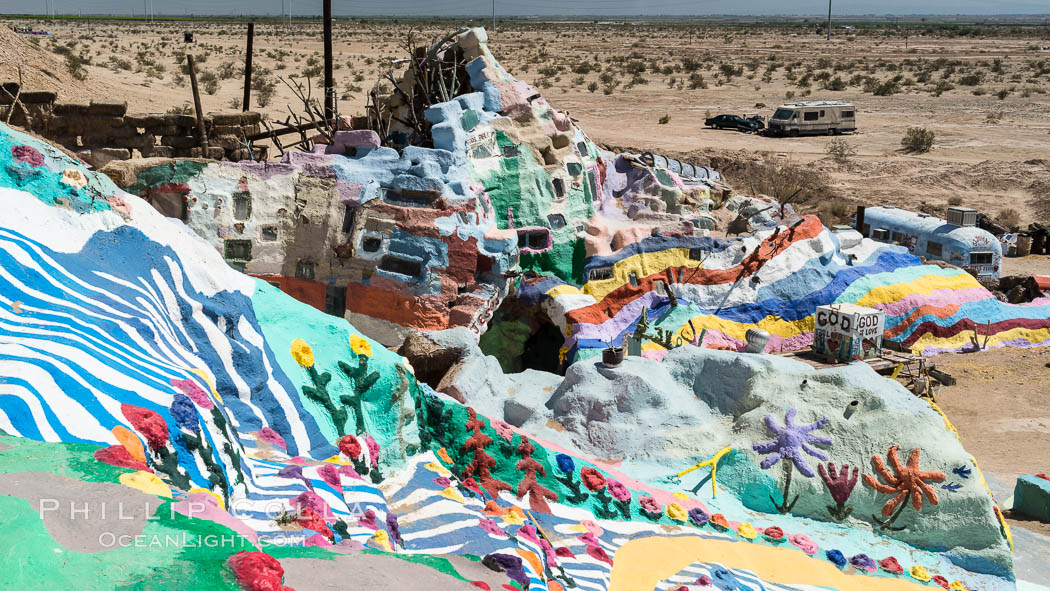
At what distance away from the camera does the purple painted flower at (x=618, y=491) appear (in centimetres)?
841

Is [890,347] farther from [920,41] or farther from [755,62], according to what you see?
[920,41]

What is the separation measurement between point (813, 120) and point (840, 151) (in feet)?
15.0

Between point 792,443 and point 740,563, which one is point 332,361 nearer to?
point 740,563

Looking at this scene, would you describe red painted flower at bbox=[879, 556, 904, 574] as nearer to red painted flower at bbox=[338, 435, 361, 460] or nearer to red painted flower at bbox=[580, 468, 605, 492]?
red painted flower at bbox=[580, 468, 605, 492]

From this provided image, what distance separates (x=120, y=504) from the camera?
460 centimetres

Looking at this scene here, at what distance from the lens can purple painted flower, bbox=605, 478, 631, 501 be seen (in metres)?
8.41

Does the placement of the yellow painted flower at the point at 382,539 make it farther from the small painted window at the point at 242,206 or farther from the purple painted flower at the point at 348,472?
the small painted window at the point at 242,206

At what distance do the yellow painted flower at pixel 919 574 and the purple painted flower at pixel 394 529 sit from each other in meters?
4.69

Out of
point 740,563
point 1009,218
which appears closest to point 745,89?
point 1009,218

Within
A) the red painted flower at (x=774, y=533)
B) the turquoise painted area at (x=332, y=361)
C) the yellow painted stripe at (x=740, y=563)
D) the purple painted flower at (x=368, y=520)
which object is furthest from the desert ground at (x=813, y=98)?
the purple painted flower at (x=368, y=520)

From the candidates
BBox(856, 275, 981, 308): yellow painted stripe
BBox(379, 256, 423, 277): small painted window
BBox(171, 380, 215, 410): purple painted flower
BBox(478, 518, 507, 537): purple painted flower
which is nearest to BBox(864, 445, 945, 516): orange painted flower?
BBox(478, 518, 507, 537): purple painted flower

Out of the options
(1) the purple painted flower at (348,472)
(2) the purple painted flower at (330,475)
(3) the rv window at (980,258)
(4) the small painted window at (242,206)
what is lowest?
(3) the rv window at (980,258)

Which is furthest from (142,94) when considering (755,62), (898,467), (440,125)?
(755,62)

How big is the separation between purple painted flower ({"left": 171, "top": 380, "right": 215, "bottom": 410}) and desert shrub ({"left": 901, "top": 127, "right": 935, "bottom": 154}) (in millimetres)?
32438
